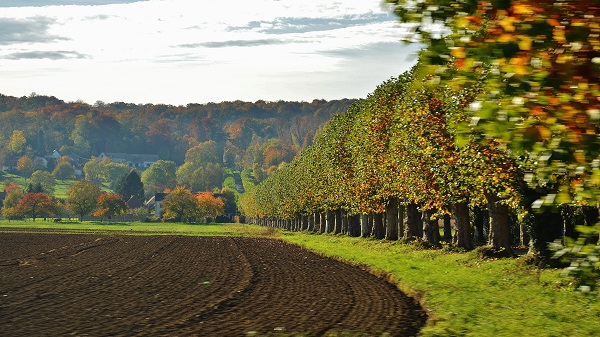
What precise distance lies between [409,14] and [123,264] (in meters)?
35.2

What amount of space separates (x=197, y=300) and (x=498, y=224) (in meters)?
18.7

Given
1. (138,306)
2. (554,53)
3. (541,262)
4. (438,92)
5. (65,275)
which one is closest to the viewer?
(554,53)

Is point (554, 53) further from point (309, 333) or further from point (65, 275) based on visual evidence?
point (65, 275)

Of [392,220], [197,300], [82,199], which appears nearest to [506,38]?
[197,300]

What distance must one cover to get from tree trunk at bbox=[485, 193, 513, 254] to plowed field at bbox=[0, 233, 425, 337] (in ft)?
22.4

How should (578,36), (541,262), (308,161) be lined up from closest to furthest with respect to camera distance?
(578,36) → (541,262) → (308,161)

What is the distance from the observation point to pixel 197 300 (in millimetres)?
24281

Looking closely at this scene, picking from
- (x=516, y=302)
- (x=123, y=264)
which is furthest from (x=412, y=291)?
(x=123, y=264)

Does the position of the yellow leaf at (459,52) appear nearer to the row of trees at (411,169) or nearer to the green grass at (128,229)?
the row of trees at (411,169)

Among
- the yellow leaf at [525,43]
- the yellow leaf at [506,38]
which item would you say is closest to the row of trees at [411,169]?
the yellow leaf at [506,38]

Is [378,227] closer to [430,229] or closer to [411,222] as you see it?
[411,222]

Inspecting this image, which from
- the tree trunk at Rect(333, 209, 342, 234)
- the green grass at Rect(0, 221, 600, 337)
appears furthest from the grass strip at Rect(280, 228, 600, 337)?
the tree trunk at Rect(333, 209, 342, 234)

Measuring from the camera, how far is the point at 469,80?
28.7 ft

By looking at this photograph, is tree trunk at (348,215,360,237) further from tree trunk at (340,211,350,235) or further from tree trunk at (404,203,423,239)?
tree trunk at (404,203,423,239)
